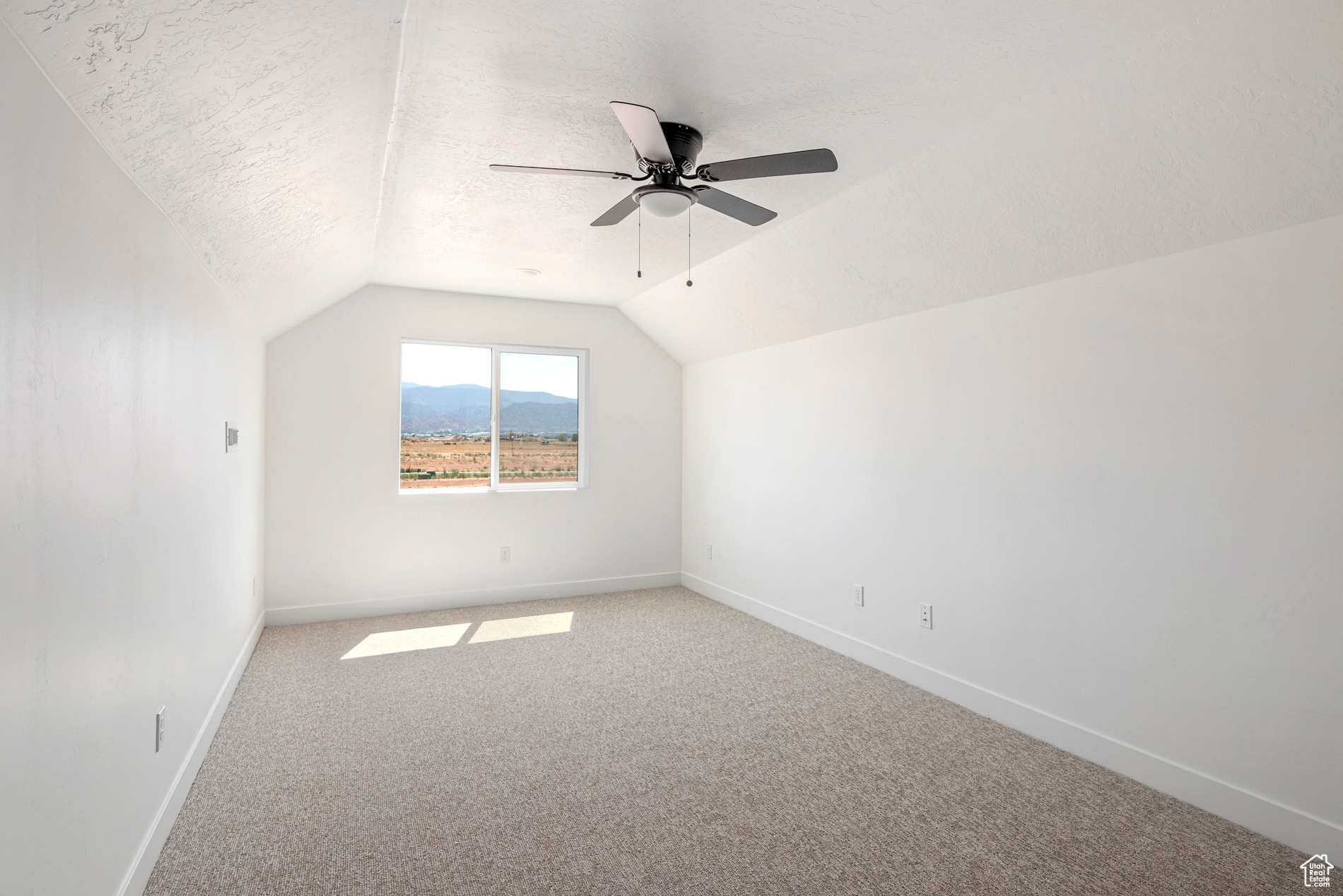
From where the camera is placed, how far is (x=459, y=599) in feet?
16.9

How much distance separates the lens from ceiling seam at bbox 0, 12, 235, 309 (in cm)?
122

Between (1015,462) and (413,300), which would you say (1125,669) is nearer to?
(1015,462)

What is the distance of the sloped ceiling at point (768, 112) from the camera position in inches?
63.3

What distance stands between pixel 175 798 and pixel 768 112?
3.05 meters

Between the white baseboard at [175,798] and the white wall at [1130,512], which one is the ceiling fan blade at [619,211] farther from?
the white baseboard at [175,798]

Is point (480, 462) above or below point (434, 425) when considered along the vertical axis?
below

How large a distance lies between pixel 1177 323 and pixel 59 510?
334cm

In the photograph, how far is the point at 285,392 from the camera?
465 centimetres

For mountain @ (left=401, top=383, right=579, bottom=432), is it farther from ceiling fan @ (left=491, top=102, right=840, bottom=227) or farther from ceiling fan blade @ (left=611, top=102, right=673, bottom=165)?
ceiling fan blade @ (left=611, top=102, right=673, bottom=165)

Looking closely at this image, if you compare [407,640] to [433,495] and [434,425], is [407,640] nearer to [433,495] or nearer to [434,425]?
[433,495]

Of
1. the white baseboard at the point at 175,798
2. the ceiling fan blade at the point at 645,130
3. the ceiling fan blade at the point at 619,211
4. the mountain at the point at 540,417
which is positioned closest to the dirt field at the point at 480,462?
the mountain at the point at 540,417

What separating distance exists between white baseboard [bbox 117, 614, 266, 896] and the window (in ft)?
6.65

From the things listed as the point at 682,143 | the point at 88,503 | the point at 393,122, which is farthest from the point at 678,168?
the point at 88,503

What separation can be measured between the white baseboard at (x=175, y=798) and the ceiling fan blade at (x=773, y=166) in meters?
2.62
